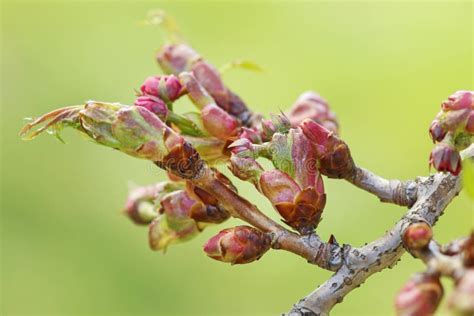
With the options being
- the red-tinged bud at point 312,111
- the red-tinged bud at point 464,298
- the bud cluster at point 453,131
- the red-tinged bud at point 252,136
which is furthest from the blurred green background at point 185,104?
the red-tinged bud at point 464,298

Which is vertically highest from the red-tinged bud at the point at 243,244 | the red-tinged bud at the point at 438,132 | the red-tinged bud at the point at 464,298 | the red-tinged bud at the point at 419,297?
the red-tinged bud at the point at 438,132

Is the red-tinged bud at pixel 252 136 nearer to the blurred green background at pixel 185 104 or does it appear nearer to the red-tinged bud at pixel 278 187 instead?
the red-tinged bud at pixel 278 187

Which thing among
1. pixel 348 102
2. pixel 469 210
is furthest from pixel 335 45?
pixel 469 210

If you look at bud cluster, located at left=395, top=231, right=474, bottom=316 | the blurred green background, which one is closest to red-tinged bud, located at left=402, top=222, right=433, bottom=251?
bud cluster, located at left=395, top=231, right=474, bottom=316

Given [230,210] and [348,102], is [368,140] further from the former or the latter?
[230,210]

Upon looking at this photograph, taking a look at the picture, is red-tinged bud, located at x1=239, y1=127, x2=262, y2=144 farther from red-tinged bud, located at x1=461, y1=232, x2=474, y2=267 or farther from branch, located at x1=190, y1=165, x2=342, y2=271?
red-tinged bud, located at x1=461, y1=232, x2=474, y2=267

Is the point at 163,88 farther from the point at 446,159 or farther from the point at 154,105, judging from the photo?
the point at 446,159

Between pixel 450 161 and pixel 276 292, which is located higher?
pixel 276 292
